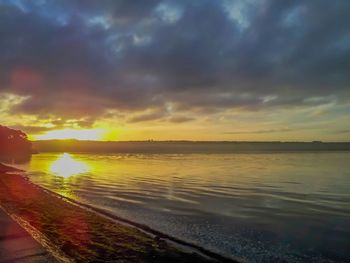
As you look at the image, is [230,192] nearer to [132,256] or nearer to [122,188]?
[122,188]

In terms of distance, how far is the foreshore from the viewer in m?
12.6

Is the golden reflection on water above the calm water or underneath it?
above

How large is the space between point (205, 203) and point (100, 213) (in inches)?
316

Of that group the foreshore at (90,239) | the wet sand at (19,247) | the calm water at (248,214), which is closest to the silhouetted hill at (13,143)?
the calm water at (248,214)

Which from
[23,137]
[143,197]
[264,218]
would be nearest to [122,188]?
[143,197]

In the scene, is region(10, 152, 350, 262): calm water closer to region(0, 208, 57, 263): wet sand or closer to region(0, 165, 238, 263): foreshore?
region(0, 165, 238, 263): foreshore

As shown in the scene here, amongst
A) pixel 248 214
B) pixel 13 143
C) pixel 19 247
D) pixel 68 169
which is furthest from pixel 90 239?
pixel 13 143

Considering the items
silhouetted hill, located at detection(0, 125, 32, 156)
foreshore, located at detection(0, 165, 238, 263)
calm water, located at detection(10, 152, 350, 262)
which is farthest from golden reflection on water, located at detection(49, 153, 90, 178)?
silhouetted hill, located at detection(0, 125, 32, 156)

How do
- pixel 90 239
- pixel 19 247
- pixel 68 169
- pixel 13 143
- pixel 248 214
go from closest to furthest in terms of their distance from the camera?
pixel 19 247
pixel 90 239
pixel 248 214
pixel 68 169
pixel 13 143

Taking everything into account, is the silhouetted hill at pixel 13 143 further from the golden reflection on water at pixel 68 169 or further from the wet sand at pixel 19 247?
the wet sand at pixel 19 247

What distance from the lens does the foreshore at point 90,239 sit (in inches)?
498

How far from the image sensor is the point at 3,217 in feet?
57.1

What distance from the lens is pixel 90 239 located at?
49.5ft

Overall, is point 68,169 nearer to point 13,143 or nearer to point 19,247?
point 19,247
